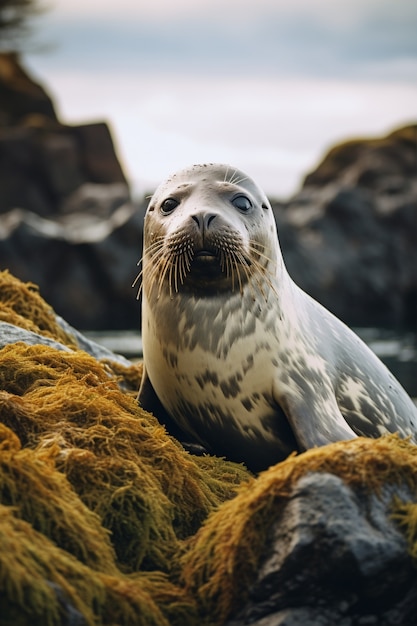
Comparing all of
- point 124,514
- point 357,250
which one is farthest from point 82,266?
point 124,514

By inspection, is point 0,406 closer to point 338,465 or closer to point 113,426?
point 113,426

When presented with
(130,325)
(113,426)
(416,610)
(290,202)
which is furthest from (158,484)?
(290,202)

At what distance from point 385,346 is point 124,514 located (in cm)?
Answer: 1817

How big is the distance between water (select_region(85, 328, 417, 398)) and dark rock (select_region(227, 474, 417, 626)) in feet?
32.0

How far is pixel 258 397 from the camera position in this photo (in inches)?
208

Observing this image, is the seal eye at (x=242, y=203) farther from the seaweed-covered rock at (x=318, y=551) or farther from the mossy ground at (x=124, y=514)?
the seaweed-covered rock at (x=318, y=551)

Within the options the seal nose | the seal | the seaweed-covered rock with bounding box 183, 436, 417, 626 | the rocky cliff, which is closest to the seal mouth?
the seal

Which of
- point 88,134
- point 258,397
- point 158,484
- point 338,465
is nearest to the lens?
point 338,465

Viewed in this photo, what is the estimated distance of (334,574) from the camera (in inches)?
143

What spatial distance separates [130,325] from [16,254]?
3959mm

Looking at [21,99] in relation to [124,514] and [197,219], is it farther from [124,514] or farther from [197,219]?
[124,514]

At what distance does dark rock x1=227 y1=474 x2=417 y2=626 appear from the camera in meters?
3.64

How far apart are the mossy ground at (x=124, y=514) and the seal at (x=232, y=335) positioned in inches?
17.7

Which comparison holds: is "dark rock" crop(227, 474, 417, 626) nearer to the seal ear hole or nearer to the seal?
the seal
